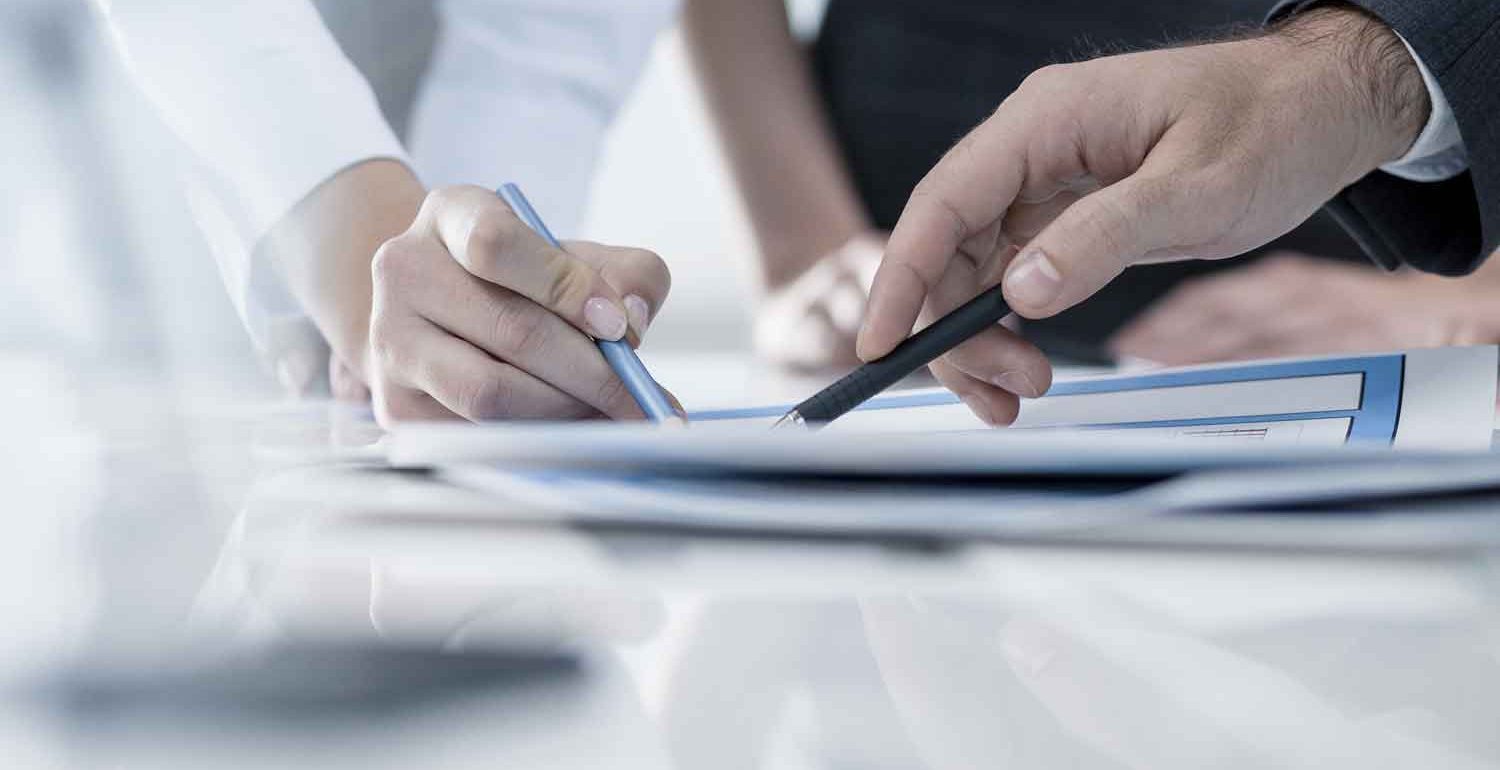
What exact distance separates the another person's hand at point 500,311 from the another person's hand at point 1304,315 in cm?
58

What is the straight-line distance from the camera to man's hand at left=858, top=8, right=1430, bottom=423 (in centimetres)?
31

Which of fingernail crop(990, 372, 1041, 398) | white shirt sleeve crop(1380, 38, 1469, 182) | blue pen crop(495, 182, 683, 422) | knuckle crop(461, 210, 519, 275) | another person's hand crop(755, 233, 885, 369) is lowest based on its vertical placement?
another person's hand crop(755, 233, 885, 369)

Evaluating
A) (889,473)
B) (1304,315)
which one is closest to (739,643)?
(889,473)

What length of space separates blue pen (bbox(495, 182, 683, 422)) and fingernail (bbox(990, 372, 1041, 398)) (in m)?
0.12

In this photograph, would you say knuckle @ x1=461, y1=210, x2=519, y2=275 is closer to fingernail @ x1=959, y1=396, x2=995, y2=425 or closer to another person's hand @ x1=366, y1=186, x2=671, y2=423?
another person's hand @ x1=366, y1=186, x2=671, y2=423

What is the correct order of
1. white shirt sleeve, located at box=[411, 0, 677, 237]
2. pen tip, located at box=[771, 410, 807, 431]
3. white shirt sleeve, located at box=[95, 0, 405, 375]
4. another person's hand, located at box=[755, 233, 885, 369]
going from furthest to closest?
another person's hand, located at box=[755, 233, 885, 369]
white shirt sleeve, located at box=[411, 0, 677, 237]
white shirt sleeve, located at box=[95, 0, 405, 375]
pen tip, located at box=[771, 410, 807, 431]

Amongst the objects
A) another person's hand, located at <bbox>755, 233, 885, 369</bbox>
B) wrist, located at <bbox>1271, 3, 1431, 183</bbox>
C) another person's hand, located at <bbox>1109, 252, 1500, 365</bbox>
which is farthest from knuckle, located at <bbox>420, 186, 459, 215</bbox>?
another person's hand, located at <bbox>1109, 252, 1500, 365</bbox>

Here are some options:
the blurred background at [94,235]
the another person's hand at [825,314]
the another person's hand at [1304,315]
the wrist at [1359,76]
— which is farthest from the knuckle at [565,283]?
the another person's hand at [1304,315]

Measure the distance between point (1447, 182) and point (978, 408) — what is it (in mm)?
230

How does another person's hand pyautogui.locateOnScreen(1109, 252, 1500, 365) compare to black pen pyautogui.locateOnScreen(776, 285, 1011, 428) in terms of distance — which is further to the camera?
another person's hand pyautogui.locateOnScreen(1109, 252, 1500, 365)

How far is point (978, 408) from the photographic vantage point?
0.36 meters

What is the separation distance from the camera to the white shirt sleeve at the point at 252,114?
44cm

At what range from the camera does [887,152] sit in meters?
1.18

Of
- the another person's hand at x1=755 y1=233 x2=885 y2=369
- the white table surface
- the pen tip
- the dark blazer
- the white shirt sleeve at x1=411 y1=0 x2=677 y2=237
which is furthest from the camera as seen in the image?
the dark blazer
